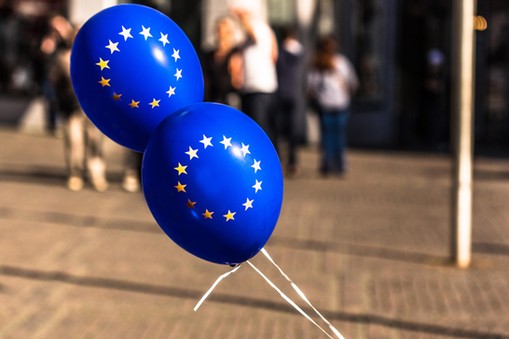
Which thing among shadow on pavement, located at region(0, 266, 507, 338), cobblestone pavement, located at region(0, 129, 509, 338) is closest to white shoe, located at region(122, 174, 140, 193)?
cobblestone pavement, located at region(0, 129, 509, 338)

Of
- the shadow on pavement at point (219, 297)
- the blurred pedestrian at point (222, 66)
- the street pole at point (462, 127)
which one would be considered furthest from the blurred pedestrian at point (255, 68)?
the shadow on pavement at point (219, 297)

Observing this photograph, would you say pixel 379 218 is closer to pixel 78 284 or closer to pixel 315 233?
pixel 315 233

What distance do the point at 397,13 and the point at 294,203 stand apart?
945 centimetres

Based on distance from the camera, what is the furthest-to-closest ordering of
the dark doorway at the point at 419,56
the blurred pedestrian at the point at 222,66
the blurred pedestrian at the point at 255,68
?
the dark doorway at the point at 419,56
the blurred pedestrian at the point at 222,66
the blurred pedestrian at the point at 255,68

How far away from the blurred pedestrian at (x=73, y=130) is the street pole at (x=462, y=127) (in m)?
5.22

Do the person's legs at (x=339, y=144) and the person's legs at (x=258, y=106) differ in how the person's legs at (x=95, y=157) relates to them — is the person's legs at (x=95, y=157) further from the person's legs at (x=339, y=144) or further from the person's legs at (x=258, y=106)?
the person's legs at (x=339, y=144)

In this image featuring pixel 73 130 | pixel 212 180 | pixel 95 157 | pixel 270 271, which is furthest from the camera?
pixel 73 130

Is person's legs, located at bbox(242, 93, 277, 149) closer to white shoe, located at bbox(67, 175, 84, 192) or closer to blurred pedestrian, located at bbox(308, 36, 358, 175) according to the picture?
blurred pedestrian, located at bbox(308, 36, 358, 175)

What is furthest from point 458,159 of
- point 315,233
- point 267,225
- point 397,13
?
point 397,13

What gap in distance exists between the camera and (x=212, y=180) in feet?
14.1

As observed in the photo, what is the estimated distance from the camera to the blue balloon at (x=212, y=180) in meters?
4.31

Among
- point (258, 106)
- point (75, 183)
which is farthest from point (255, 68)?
point (75, 183)

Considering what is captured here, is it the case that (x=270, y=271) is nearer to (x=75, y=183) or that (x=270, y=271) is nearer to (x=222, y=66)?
(x=222, y=66)

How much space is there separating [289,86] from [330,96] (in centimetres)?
65
